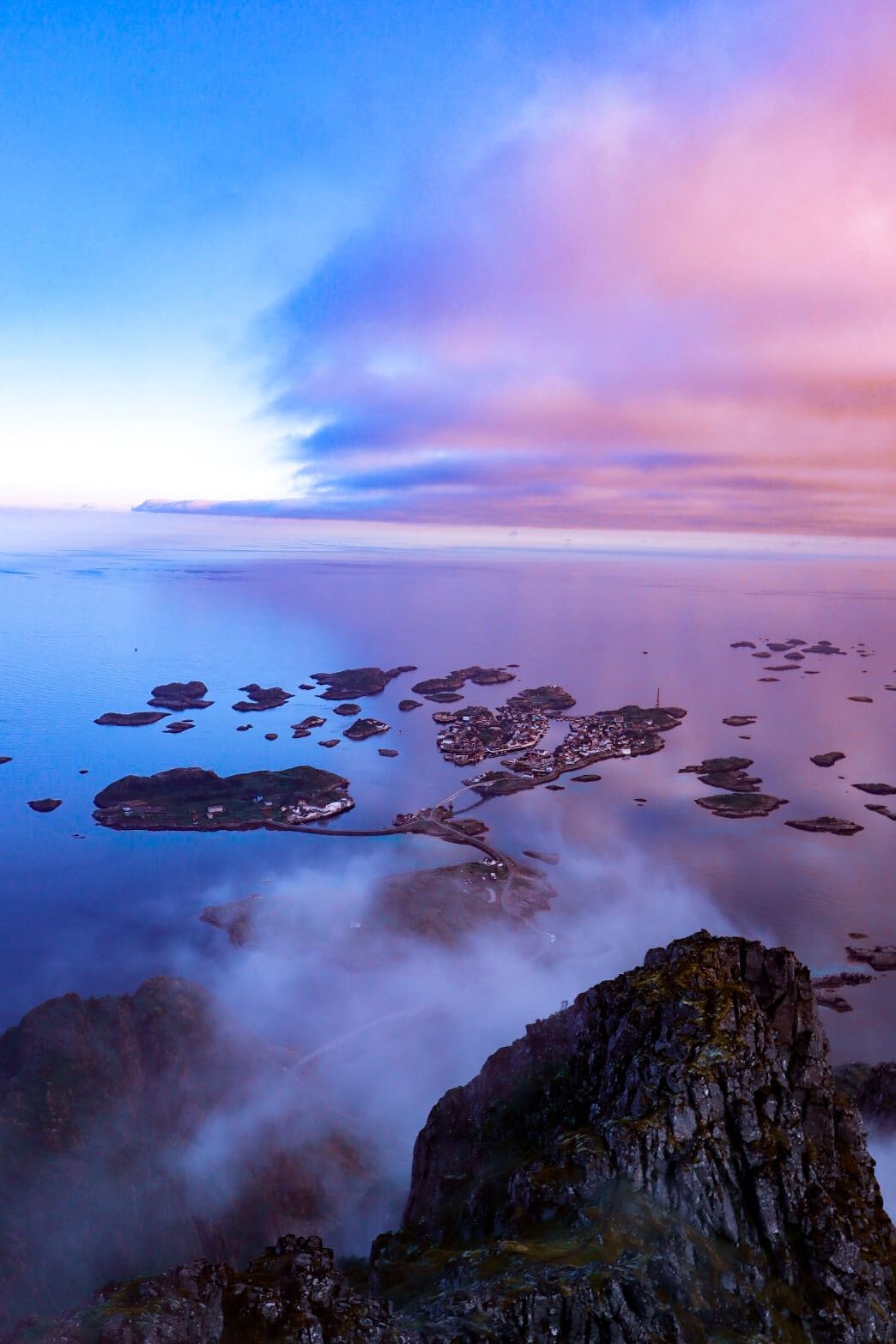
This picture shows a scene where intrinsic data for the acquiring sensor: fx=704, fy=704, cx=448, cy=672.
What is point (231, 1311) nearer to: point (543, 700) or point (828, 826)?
point (828, 826)

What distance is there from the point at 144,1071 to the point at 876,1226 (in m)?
38.2

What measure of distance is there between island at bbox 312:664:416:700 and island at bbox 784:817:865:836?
79.8m

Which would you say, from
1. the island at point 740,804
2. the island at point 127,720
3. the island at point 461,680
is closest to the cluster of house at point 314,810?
the island at point 740,804

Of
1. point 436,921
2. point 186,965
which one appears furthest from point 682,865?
point 186,965

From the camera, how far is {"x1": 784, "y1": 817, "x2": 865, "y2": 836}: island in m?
75.9

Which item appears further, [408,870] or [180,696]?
[180,696]

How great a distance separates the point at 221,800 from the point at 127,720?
127 ft

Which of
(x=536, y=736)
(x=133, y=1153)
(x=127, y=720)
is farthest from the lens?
(x=127, y=720)

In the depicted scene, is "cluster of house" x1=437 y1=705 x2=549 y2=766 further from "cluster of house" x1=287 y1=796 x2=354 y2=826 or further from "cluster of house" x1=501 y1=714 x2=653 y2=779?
"cluster of house" x1=287 y1=796 x2=354 y2=826

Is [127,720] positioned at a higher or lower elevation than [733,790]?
lower

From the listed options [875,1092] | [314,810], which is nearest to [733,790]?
[314,810]

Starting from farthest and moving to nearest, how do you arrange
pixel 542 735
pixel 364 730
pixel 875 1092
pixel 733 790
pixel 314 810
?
→ 1. pixel 364 730
2. pixel 542 735
3. pixel 733 790
4. pixel 314 810
5. pixel 875 1092

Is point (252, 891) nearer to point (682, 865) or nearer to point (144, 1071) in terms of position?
point (144, 1071)

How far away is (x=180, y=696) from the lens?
127812mm
